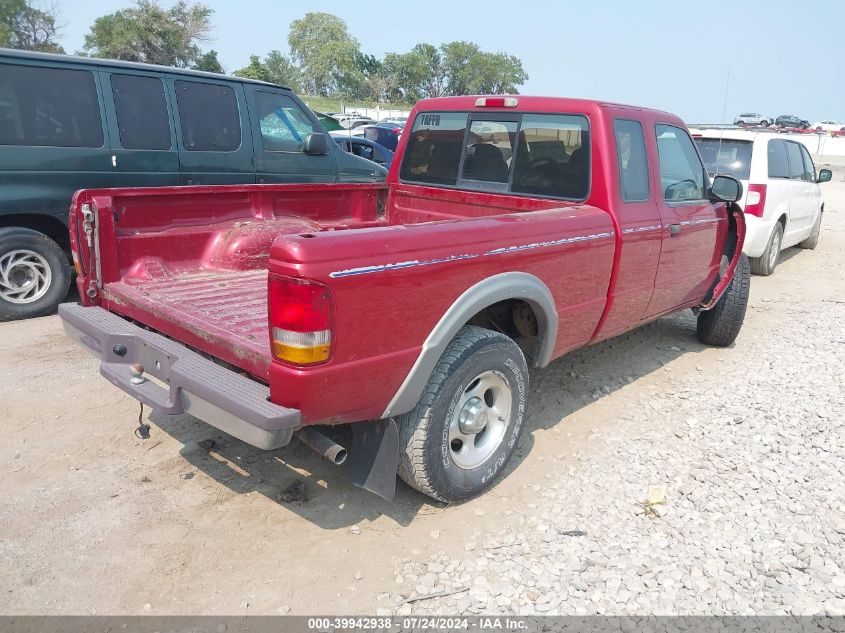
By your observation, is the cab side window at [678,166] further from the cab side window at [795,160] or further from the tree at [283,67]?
the tree at [283,67]

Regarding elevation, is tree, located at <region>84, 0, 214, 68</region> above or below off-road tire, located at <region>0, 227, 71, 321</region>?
above

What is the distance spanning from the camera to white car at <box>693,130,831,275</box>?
7.66m

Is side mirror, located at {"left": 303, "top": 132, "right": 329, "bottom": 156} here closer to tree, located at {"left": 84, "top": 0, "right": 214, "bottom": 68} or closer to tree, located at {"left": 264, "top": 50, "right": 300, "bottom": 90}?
tree, located at {"left": 84, "top": 0, "right": 214, "bottom": 68}

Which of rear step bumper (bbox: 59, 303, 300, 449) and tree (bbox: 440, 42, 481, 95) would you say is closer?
rear step bumper (bbox: 59, 303, 300, 449)

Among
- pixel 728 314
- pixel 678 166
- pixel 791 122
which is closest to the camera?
pixel 678 166

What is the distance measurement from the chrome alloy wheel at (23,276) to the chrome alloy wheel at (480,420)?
445 centimetres

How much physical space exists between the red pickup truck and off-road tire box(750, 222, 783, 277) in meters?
3.64

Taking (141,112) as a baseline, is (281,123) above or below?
below

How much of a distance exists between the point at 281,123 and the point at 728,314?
484cm

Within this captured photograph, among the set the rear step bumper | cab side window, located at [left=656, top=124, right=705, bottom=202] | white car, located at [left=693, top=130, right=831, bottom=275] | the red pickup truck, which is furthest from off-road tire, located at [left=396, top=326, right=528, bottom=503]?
white car, located at [left=693, top=130, right=831, bottom=275]

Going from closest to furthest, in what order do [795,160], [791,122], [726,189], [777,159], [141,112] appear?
[726,189]
[141,112]
[777,159]
[795,160]
[791,122]

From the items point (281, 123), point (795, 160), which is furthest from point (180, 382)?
point (795, 160)

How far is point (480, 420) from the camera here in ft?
10.3

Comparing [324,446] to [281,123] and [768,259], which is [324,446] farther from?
[768,259]
